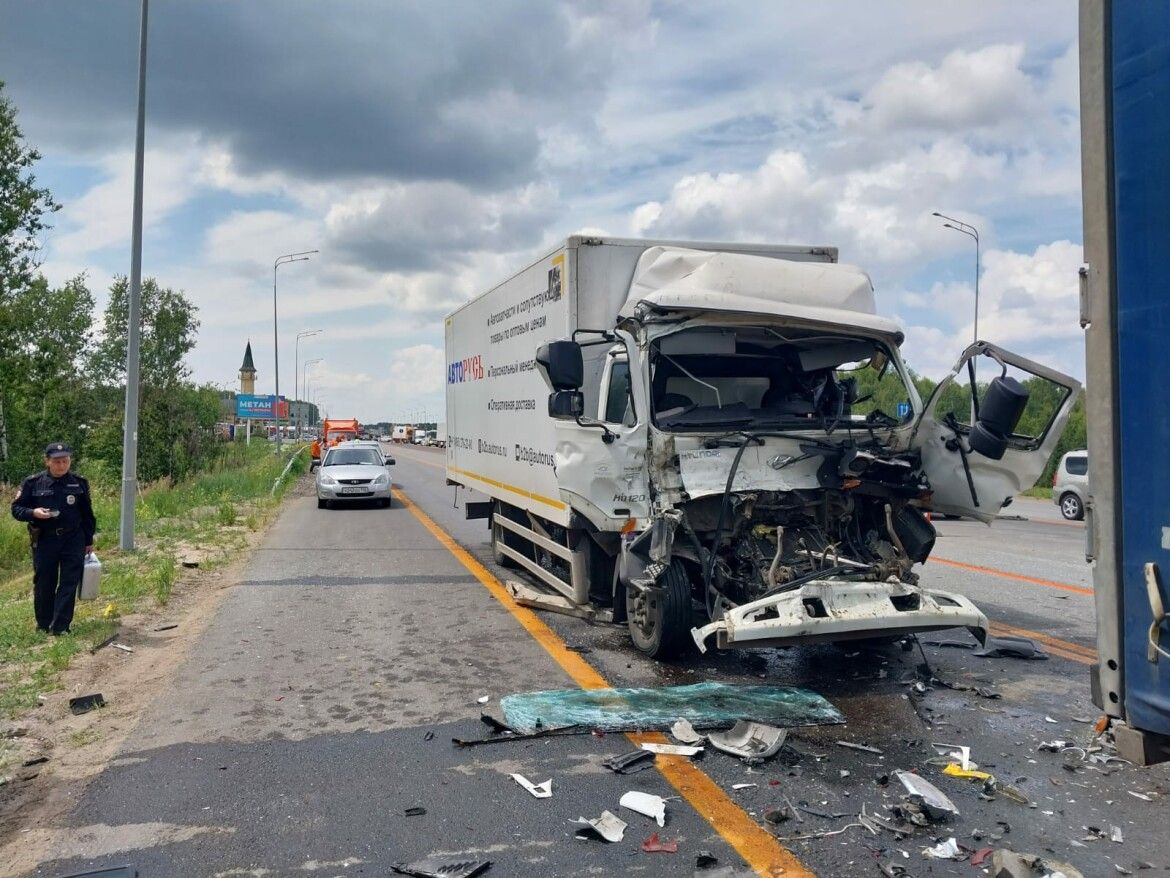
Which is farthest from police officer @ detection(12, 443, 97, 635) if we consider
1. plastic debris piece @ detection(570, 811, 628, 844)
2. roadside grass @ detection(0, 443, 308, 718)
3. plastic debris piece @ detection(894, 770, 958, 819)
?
plastic debris piece @ detection(894, 770, 958, 819)

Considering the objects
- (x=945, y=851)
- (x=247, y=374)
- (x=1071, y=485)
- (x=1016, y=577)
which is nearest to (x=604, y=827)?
(x=945, y=851)

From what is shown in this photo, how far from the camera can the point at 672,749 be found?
4.95 meters

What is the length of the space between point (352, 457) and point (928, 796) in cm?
2184

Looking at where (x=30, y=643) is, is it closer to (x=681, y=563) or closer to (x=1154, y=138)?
(x=681, y=563)

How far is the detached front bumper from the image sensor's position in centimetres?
545

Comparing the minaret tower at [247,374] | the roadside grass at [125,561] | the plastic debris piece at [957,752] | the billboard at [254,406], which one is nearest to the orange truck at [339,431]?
the roadside grass at [125,561]

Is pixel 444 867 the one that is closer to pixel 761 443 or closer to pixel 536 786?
pixel 536 786

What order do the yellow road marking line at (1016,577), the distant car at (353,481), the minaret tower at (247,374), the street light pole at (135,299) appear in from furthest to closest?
the minaret tower at (247,374) → the distant car at (353,481) → the street light pole at (135,299) → the yellow road marking line at (1016,577)

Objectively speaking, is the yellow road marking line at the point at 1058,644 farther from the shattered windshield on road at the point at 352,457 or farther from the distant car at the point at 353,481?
the shattered windshield on road at the point at 352,457

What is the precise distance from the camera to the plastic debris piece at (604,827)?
3.94 m

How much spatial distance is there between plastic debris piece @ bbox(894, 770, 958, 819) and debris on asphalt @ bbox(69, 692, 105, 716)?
4979 mm

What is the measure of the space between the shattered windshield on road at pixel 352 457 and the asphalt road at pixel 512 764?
15748 mm

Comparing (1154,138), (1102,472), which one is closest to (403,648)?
(1102,472)

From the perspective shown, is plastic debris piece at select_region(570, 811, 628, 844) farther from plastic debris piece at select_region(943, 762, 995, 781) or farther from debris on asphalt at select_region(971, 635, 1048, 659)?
debris on asphalt at select_region(971, 635, 1048, 659)
